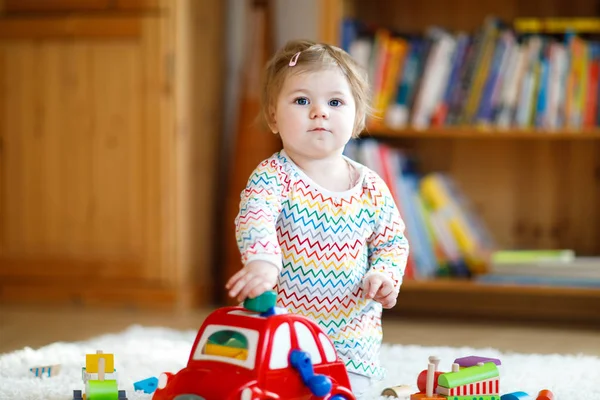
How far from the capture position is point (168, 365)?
5.26 feet

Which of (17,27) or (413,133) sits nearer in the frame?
(413,133)

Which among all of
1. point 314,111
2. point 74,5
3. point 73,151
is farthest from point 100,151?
point 314,111

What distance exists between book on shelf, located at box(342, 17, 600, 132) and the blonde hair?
889 mm

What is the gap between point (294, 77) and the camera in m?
1.31

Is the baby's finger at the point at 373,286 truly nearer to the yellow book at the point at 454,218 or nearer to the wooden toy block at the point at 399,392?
the wooden toy block at the point at 399,392

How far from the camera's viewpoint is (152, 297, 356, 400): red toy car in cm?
104

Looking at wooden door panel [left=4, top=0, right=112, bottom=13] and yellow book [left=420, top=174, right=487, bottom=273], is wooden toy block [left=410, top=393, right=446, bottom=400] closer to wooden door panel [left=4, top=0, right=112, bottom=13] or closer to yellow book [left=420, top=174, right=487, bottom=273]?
yellow book [left=420, top=174, right=487, bottom=273]

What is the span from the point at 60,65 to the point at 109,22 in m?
0.18

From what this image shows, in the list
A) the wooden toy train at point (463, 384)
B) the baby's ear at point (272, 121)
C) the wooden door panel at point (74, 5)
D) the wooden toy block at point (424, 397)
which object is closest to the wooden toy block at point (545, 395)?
the wooden toy train at point (463, 384)

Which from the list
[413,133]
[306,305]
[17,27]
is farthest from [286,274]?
[17,27]

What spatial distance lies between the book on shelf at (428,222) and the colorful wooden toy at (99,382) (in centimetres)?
111

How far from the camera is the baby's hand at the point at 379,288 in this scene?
1.24 meters

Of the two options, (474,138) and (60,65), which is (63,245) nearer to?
(60,65)

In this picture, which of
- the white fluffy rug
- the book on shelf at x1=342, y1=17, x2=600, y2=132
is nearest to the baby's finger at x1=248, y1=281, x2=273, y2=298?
the white fluffy rug
